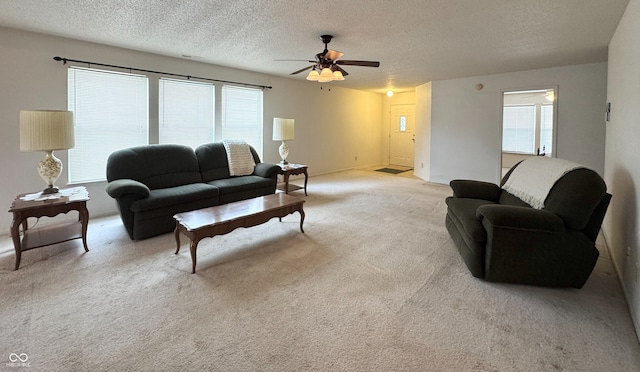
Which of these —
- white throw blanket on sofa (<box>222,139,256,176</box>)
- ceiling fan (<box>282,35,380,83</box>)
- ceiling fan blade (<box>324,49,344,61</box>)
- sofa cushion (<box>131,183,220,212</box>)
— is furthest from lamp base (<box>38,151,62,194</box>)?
ceiling fan blade (<box>324,49,344,61</box>)

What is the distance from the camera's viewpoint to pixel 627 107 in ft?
8.77

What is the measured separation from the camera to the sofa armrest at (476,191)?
3.45 metres

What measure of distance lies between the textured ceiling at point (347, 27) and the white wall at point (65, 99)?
20cm

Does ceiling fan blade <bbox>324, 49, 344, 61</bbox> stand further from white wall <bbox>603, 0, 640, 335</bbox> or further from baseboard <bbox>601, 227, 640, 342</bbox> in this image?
baseboard <bbox>601, 227, 640, 342</bbox>

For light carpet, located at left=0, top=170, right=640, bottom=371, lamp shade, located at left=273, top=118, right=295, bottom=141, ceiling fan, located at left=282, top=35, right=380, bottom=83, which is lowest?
light carpet, located at left=0, top=170, right=640, bottom=371

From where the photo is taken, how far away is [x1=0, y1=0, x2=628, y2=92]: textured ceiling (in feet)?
9.35

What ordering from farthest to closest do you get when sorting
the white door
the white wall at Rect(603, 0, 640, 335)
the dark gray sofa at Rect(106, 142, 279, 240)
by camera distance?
the white door < the dark gray sofa at Rect(106, 142, 279, 240) < the white wall at Rect(603, 0, 640, 335)

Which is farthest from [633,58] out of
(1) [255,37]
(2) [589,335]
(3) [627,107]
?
(1) [255,37]

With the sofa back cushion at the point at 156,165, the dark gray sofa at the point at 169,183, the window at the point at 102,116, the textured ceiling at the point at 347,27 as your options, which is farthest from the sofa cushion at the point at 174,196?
the textured ceiling at the point at 347,27

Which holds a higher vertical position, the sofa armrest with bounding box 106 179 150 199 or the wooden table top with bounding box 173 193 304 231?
the sofa armrest with bounding box 106 179 150 199

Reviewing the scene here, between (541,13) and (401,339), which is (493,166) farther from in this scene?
(401,339)

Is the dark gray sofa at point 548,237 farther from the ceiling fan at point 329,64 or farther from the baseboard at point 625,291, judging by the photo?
the ceiling fan at point 329,64

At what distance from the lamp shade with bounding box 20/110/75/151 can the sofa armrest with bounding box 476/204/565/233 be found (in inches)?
155

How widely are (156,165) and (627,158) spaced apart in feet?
16.4
